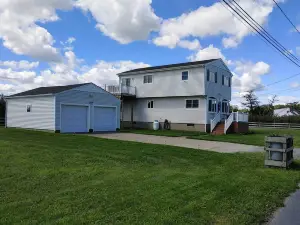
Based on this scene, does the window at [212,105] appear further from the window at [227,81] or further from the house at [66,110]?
the house at [66,110]

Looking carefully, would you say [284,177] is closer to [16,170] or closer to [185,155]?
[185,155]

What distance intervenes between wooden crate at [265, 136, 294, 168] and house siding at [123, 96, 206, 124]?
16745mm

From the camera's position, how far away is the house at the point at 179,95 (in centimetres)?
2653

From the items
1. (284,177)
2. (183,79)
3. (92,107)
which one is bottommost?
(284,177)

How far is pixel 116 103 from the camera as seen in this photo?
2589cm

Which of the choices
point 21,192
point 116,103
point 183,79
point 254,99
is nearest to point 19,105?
point 116,103

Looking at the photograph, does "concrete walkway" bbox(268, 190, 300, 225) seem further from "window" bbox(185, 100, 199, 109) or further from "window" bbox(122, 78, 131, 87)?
"window" bbox(122, 78, 131, 87)

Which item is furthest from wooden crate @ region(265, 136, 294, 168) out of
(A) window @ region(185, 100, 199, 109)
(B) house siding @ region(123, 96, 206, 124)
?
(A) window @ region(185, 100, 199, 109)

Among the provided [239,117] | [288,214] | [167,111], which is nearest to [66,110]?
[167,111]

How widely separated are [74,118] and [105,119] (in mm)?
3246

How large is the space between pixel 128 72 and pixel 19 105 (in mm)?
11915

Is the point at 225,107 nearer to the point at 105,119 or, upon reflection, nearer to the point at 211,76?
the point at 211,76

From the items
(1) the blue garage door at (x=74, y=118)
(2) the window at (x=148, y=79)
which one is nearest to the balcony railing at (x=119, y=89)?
(2) the window at (x=148, y=79)

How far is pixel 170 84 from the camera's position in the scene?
93.5 ft
